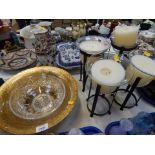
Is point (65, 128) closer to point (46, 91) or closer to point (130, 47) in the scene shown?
point (46, 91)

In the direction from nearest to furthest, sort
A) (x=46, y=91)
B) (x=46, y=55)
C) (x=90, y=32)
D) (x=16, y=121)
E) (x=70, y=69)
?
(x=16, y=121)
(x=46, y=91)
(x=46, y=55)
(x=70, y=69)
(x=90, y=32)

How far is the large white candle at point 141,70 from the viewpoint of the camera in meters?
0.69

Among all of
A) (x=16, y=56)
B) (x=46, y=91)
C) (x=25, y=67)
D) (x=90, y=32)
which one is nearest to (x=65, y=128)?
(x=46, y=91)

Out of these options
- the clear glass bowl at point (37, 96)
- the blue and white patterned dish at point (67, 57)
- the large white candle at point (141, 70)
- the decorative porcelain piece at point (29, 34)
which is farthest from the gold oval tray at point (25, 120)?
the decorative porcelain piece at point (29, 34)

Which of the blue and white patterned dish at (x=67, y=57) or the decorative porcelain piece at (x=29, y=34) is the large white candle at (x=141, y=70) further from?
the decorative porcelain piece at (x=29, y=34)

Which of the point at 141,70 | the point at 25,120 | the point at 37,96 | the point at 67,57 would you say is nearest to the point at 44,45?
the point at 67,57

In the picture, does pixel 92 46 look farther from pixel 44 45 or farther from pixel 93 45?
pixel 44 45

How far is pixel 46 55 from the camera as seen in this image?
1015 mm

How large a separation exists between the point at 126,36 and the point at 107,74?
9.7 inches

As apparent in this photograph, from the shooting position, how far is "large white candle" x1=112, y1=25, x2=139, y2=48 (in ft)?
2.53

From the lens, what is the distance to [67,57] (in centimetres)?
113

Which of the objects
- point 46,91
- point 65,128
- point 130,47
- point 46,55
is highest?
point 130,47

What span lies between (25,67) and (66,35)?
1.66 ft

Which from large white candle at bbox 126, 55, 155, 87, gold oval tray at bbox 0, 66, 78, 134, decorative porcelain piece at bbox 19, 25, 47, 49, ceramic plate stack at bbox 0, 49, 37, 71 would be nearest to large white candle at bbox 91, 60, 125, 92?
large white candle at bbox 126, 55, 155, 87
